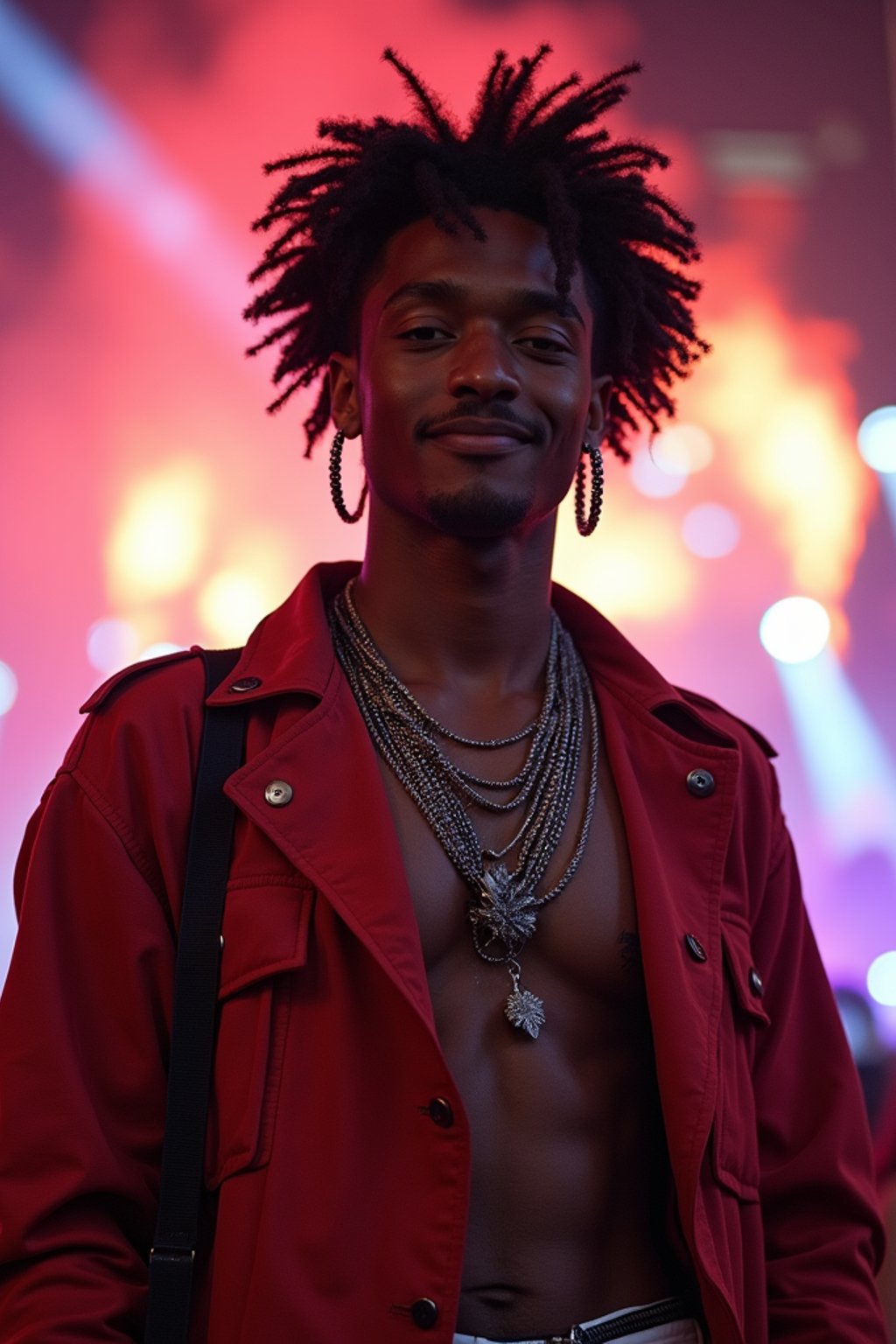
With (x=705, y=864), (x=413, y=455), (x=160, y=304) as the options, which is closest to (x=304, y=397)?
(x=160, y=304)

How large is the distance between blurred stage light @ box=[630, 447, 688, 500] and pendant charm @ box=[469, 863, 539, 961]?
2156mm

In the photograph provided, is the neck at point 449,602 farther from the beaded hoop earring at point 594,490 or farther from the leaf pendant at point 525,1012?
the leaf pendant at point 525,1012

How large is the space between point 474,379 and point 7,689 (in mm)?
1836

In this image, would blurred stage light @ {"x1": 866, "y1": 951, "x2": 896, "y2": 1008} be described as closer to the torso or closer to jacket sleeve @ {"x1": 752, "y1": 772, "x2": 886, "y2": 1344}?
jacket sleeve @ {"x1": 752, "y1": 772, "x2": 886, "y2": 1344}

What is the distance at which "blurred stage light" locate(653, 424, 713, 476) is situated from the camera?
3.77 m

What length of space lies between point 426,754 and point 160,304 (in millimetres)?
2084

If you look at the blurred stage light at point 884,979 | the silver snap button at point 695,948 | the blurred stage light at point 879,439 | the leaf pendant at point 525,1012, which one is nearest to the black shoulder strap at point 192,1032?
the leaf pendant at point 525,1012

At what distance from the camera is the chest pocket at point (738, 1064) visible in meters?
1.73

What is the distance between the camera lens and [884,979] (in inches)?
142

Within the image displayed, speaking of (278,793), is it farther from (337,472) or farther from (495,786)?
(337,472)

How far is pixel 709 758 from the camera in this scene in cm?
194

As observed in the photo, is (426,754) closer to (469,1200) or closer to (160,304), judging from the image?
(469,1200)

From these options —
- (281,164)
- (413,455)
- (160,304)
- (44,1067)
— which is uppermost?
(160,304)

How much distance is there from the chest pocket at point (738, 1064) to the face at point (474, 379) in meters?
0.59
